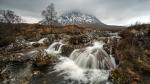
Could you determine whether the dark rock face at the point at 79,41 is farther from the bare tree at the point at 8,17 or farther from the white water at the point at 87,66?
the bare tree at the point at 8,17

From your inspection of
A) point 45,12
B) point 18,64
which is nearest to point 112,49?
point 18,64

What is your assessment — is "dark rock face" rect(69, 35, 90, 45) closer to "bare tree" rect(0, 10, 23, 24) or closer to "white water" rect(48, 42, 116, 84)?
"white water" rect(48, 42, 116, 84)

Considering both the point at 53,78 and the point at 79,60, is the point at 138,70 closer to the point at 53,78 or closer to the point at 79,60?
the point at 79,60

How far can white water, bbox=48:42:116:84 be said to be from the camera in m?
21.0

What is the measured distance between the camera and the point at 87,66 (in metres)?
24.3

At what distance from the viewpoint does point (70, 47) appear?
29797 mm

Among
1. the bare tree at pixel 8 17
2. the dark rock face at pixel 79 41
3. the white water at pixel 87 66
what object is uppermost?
the bare tree at pixel 8 17

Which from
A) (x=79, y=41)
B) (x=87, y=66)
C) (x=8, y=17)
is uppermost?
(x=8, y=17)

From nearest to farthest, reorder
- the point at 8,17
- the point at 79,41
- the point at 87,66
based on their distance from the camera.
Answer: the point at 87,66, the point at 79,41, the point at 8,17

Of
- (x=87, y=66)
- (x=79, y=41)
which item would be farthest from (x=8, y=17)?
(x=87, y=66)

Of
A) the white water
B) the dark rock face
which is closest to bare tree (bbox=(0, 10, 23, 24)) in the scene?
the dark rock face

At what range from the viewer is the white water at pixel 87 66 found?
68.8ft

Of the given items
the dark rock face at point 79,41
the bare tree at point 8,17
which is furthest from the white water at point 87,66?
the bare tree at point 8,17

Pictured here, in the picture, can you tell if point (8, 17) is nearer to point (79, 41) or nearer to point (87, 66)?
point (79, 41)
